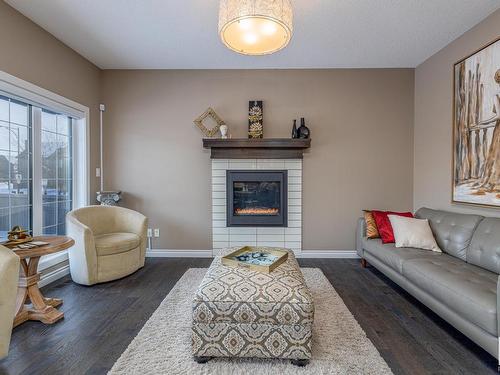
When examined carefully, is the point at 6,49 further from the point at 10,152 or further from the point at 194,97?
the point at 194,97

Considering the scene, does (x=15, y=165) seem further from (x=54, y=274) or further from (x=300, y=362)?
(x=300, y=362)

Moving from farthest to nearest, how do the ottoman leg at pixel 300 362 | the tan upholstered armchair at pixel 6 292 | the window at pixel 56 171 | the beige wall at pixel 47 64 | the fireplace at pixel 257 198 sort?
1. the fireplace at pixel 257 198
2. the window at pixel 56 171
3. the beige wall at pixel 47 64
4. the ottoman leg at pixel 300 362
5. the tan upholstered armchair at pixel 6 292

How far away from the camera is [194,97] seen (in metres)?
3.86

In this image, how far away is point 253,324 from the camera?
160cm

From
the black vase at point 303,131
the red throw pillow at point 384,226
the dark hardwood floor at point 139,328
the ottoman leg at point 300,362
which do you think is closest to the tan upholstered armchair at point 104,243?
the dark hardwood floor at point 139,328

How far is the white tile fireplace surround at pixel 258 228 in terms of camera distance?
3.82 m

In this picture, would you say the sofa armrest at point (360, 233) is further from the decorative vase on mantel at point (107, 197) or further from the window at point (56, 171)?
the window at point (56, 171)

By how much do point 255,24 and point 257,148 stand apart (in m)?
2.02

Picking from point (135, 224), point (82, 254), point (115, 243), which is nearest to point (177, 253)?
point (135, 224)

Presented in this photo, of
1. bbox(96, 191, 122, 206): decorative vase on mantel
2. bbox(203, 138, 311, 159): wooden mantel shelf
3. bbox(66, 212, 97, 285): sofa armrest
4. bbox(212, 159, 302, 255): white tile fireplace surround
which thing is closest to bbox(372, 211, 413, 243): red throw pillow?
bbox(212, 159, 302, 255): white tile fireplace surround

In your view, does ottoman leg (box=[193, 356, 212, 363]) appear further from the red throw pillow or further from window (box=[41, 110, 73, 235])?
window (box=[41, 110, 73, 235])

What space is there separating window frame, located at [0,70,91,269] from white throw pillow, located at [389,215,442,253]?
153 inches

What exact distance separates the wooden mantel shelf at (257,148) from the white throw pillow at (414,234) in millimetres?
1526

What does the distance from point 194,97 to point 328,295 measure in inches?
124
